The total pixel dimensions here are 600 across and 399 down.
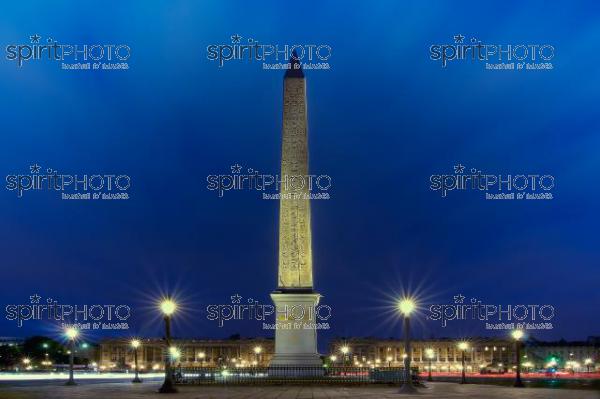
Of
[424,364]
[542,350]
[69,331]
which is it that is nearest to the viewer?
[69,331]

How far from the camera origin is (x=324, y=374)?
4144 centimetres

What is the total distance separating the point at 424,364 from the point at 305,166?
394ft

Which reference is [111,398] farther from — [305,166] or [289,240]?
[305,166]

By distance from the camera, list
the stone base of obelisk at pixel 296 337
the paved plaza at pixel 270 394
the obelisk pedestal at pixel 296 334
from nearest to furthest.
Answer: the paved plaza at pixel 270 394, the stone base of obelisk at pixel 296 337, the obelisk pedestal at pixel 296 334

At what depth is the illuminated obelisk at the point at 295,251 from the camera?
4041cm

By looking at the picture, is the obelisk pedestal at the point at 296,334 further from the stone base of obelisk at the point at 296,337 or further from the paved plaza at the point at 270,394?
the paved plaza at the point at 270,394

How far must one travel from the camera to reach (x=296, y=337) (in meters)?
41.1

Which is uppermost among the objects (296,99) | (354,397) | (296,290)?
(296,99)

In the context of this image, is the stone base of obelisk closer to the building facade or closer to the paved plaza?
the paved plaza

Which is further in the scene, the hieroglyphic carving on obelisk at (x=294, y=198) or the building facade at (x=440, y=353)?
the building facade at (x=440, y=353)

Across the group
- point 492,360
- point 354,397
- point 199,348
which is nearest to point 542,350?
point 492,360

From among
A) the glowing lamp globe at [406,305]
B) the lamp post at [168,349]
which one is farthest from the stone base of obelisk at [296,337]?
the lamp post at [168,349]

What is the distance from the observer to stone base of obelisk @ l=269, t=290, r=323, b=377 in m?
40.3

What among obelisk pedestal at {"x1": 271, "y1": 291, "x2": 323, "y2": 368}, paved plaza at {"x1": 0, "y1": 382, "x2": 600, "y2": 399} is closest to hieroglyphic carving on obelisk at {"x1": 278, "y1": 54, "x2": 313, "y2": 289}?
obelisk pedestal at {"x1": 271, "y1": 291, "x2": 323, "y2": 368}
